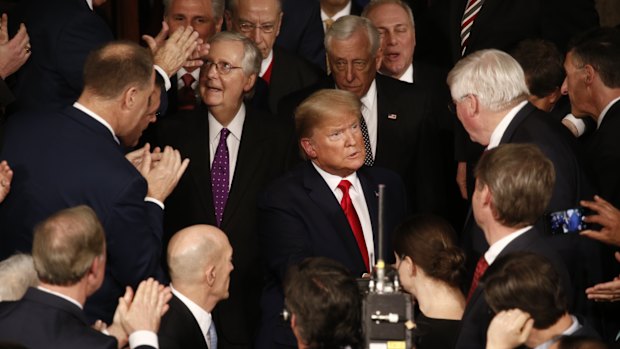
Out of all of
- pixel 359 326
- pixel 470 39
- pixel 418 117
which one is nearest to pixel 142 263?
pixel 359 326

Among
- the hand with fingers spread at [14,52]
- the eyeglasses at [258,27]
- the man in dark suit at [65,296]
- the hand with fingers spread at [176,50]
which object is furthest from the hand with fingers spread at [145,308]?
the eyeglasses at [258,27]

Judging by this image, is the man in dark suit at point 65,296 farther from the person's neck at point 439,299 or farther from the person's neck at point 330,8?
the person's neck at point 330,8

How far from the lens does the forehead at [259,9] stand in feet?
22.8

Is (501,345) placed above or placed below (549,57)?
below

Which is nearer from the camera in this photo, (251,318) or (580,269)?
(580,269)

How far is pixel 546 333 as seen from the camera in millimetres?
4062

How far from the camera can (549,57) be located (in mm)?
5824

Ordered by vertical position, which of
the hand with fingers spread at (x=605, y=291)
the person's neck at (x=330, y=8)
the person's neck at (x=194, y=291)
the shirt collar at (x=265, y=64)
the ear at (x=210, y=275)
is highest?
the person's neck at (x=330, y=8)

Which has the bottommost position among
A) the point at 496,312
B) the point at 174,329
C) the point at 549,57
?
the point at 174,329

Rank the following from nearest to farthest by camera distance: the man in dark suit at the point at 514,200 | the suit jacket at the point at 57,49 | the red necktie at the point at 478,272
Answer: the man in dark suit at the point at 514,200, the red necktie at the point at 478,272, the suit jacket at the point at 57,49

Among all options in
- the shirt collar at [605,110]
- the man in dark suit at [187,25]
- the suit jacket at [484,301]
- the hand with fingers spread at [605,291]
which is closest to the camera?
the suit jacket at [484,301]

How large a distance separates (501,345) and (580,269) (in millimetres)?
1070

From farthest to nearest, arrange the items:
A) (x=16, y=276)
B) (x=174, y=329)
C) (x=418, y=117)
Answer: (x=418, y=117), (x=174, y=329), (x=16, y=276)

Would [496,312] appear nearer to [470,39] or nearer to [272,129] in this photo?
[272,129]
